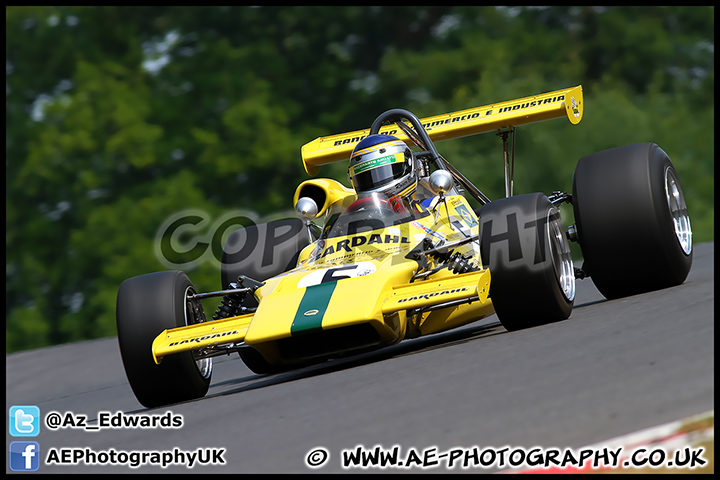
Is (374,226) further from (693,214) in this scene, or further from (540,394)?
(693,214)

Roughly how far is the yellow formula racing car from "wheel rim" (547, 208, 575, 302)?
0.02 m

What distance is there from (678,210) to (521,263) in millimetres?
2170

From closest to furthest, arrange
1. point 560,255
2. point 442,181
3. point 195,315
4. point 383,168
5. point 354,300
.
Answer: point 354,300
point 560,255
point 195,315
point 442,181
point 383,168

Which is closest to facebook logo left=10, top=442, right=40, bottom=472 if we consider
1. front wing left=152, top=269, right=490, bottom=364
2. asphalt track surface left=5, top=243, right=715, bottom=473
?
asphalt track surface left=5, top=243, right=715, bottom=473

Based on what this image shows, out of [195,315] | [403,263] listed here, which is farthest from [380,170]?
[195,315]

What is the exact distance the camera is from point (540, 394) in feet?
14.2

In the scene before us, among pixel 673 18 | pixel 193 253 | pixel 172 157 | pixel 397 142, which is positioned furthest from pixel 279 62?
pixel 397 142

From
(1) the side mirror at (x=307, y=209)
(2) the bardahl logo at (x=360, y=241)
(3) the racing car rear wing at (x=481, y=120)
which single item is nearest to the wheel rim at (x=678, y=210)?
(3) the racing car rear wing at (x=481, y=120)

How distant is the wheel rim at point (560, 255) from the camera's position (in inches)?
265

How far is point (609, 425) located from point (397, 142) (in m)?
4.56

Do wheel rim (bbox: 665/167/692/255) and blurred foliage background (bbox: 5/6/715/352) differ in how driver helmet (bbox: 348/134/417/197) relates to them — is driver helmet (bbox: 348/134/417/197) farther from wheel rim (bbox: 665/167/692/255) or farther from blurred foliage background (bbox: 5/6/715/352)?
blurred foliage background (bbox: 5/6/715/352)

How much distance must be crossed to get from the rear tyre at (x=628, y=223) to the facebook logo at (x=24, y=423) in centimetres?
415

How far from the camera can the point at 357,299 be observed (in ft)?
19.7

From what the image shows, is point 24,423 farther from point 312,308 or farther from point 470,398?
point 470,398
